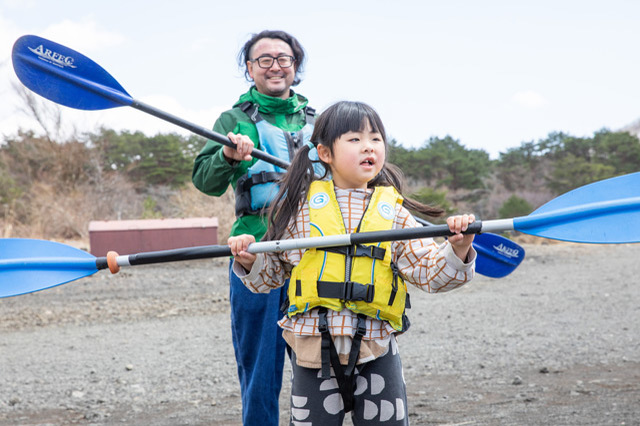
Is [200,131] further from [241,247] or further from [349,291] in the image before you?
[349,291]

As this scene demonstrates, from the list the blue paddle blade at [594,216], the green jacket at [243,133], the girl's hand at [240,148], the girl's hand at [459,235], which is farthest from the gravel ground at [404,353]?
the girl's hand at [459,235]

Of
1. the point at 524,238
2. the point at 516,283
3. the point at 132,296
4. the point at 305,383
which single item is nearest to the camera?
the point at 305,383

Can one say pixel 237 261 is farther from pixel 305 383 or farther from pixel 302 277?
pixel 305 383

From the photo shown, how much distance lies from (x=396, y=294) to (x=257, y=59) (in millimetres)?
1289

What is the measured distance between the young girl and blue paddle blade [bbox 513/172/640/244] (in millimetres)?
410

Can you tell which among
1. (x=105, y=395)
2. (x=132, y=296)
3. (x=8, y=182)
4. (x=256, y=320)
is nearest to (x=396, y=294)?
(x=256, y=320)

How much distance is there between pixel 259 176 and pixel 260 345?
73cm

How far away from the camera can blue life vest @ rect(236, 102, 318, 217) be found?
8.69ft

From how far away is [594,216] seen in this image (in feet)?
7.48

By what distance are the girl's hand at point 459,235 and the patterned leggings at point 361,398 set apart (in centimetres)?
42

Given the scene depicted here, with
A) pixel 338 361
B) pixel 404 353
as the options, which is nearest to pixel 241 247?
pixel 338 361

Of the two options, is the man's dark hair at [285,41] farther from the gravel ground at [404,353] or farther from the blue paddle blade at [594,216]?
the gravel ground at [404,353]

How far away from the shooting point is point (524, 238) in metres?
13.5

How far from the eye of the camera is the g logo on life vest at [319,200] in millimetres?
2158
